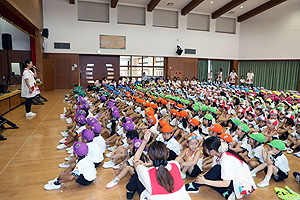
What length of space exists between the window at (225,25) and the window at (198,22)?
1.12 meters

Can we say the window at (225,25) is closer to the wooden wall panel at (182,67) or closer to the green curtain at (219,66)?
the green curtain at (219,66)

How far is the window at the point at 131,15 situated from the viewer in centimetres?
1434

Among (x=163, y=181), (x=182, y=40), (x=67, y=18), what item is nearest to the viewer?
(x=163, y=181)

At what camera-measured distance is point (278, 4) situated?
551 inches

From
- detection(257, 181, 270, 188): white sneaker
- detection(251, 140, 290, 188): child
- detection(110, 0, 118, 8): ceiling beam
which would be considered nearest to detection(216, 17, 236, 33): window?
detection(110, 0, 118, 8): ceiling beam

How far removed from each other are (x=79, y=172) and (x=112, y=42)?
12788mm

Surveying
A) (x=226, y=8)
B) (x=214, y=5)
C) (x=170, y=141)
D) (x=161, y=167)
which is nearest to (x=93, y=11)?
(x=214, y=5)

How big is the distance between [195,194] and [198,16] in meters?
16.0

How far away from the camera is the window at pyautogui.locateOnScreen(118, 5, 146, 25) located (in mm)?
14344

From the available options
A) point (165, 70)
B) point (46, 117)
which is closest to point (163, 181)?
point (46, 117)

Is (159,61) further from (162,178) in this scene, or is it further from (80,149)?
(162,178)

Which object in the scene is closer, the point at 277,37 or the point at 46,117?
the point at 46,117

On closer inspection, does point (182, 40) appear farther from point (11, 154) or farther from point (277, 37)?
point (11, 154)

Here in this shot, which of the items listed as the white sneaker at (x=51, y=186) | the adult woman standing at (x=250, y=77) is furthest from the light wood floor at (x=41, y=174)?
the adult woman standing at (x=250, y=77)
